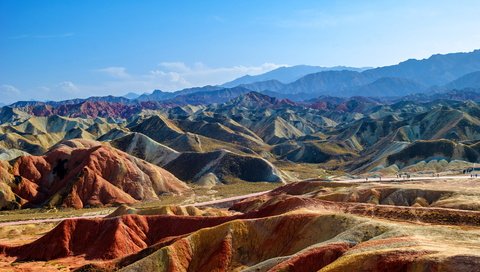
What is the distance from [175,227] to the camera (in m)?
79.4

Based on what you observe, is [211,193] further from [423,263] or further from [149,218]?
[423,263]

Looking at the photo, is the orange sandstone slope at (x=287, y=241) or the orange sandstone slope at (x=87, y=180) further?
the orange sandstone slope at (x=87, y=180)

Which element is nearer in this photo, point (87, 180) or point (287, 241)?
point (287, 241)

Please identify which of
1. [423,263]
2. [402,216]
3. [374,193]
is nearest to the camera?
[423,263]

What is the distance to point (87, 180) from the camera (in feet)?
421

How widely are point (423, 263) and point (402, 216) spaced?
23.8 m

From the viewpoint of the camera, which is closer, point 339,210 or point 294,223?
point 294,223

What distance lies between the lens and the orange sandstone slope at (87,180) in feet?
414

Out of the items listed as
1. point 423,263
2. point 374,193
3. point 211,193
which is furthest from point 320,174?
point 423,263

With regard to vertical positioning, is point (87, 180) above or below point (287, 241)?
above

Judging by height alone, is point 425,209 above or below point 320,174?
above

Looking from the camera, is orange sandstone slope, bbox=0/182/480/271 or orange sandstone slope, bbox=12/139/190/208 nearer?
orange sandstone slope, bbox=0/182/480/271

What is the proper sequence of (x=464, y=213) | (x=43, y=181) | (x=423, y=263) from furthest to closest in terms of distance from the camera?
(x=43, y=181), (x=464, y=213), (x=423, y=263)

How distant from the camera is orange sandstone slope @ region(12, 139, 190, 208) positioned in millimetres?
126188
